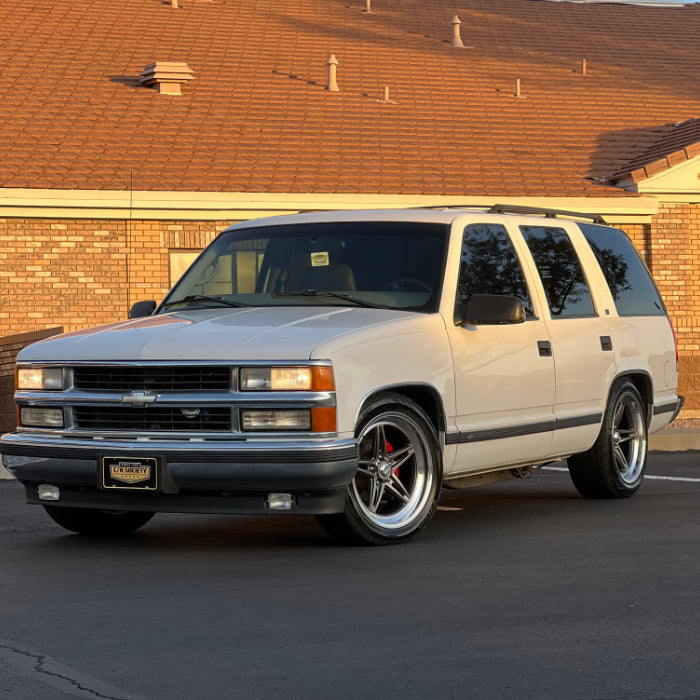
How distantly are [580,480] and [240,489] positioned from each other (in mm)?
3706

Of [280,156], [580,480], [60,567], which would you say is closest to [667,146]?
[280,156]

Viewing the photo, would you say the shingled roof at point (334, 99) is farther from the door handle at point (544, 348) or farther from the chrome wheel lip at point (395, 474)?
the chrome wheel lip at point (395, 474)

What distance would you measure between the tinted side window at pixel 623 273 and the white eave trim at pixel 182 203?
7.66 metres

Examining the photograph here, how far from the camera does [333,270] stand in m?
8.98

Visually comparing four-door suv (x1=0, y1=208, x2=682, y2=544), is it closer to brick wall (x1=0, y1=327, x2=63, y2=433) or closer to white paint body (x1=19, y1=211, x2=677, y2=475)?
white paint body (x1=19, y1=211, x2=677, y2=475)

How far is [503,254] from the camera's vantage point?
31.0ft

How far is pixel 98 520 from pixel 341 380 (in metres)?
2.14

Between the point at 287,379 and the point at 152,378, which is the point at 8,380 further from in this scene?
the point at 287,379

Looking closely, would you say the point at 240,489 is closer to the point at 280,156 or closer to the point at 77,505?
the point at 77,505

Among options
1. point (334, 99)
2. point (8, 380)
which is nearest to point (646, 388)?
point (8, 380)

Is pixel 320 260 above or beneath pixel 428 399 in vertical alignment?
above

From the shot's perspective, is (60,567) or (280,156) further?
(280,156)

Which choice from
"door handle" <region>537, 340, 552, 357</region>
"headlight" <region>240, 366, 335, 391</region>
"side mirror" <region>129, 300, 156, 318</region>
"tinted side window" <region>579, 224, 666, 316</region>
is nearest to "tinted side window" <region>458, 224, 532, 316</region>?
"door handle" <region>537, 340, 552, 357</region>

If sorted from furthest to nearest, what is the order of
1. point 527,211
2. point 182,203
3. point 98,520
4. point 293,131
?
point 293,131
point 182,203
point 527,211
point 98,520
